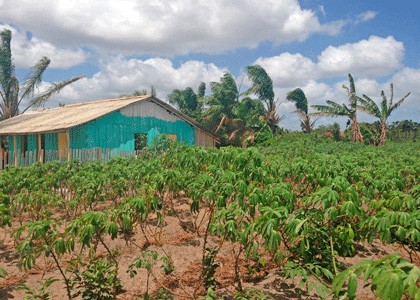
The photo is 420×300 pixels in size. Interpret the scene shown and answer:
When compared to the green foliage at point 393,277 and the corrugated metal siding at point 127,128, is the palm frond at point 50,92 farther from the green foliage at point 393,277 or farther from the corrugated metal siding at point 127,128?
the green foliage at point 393,277

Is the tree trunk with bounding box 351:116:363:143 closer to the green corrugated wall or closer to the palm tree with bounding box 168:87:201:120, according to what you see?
the palm tree with bounding box 168:87:201:120

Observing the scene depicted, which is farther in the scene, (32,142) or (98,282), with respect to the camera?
(32,142)

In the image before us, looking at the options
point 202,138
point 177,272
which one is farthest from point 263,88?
point 177,272

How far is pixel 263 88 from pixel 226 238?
26.5 m

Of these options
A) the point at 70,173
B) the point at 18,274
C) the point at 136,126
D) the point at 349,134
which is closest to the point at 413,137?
the point at 349,134

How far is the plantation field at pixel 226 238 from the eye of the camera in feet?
10.8

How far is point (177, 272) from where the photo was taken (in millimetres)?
5223

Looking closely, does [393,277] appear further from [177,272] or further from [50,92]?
[50,92]

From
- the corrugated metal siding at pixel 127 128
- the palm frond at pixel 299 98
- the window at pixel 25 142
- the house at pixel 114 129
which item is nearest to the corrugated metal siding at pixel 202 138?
the house at pixel 114 129

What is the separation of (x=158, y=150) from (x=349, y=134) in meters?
19.4

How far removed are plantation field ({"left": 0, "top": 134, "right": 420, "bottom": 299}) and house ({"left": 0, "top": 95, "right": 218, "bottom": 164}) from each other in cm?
688

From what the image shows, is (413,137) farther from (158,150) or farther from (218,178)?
(218,178)

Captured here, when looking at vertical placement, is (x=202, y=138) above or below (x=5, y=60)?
below

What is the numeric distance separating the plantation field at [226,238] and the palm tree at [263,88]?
2138 centimetres
